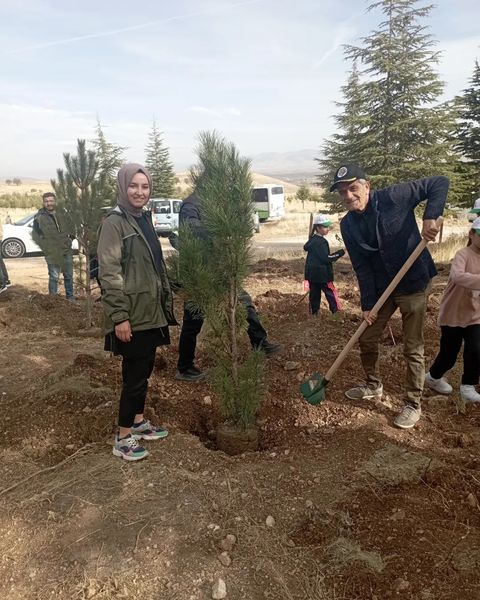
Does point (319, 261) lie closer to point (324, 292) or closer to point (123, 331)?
point (324, 292)

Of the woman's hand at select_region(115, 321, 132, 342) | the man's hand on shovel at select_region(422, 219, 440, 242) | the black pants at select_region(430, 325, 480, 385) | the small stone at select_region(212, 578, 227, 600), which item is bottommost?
the small stone at select_region(212, 578, 227, 600)

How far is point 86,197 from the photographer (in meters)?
5.84

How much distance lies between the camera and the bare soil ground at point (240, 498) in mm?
2002

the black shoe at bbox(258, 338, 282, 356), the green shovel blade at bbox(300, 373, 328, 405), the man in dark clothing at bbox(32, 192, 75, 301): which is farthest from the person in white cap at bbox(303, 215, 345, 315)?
the man in dark clothing at bbox(32, 192, 75, 301)

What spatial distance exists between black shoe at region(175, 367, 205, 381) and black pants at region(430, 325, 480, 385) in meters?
2.10

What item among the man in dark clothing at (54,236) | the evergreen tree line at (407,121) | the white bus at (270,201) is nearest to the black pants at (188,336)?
the man in dark clothing at (54,236)

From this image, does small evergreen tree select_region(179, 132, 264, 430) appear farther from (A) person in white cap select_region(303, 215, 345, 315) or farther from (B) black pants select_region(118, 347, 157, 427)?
(A) person in white cap select_region(303, 215, 345, 315)

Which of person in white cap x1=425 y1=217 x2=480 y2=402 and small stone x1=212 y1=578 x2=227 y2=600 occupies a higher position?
person in white cap x1=425 y1=217 x2=480 y2=402

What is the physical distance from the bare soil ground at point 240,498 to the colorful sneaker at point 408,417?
0.09 meters

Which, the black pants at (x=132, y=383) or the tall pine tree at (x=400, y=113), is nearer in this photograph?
the black pants at (x=132, y=383)

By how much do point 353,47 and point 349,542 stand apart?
17.3 m

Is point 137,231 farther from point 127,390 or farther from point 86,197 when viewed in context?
point 86,197

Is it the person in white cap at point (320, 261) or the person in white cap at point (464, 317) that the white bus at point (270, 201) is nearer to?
the person in white cap at point (320, 261)

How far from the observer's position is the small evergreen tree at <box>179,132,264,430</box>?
2.80m
